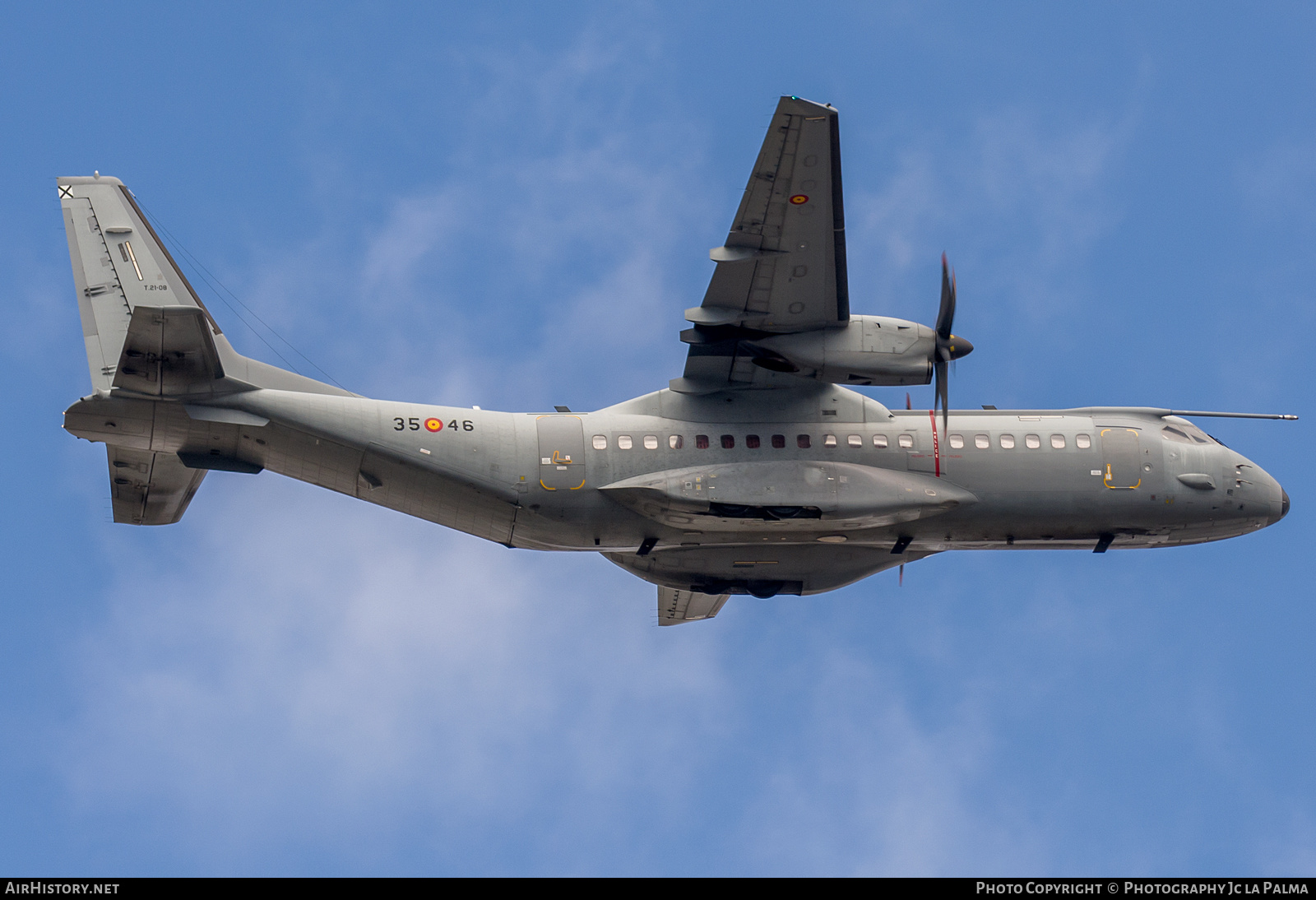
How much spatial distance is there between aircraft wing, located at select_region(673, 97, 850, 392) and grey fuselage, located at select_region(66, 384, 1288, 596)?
5.93ft

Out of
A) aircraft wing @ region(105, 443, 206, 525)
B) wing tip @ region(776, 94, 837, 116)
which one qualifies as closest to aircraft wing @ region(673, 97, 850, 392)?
wing tip @ region(776, 94, 837, 116)

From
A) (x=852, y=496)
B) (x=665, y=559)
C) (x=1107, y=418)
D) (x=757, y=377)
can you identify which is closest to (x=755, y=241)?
(x=757, y=377)

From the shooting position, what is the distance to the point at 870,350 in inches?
1143

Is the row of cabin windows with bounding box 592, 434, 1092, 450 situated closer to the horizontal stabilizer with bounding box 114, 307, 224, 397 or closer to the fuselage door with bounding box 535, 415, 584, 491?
the fuselage door with bounding box 535, 415, 584, 491

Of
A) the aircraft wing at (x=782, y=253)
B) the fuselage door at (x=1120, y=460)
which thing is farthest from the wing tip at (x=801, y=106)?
the fuselage door at (x=1120, y=460)

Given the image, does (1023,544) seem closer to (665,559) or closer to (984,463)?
(984,463)

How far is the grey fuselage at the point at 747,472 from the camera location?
1133 inches

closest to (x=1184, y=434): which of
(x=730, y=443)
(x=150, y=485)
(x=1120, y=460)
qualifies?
(x=1120, y=460)

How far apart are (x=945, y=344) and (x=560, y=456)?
7769 millimetres

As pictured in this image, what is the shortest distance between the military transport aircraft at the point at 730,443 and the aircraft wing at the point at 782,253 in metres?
0.05

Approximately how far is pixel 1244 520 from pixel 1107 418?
3.68m

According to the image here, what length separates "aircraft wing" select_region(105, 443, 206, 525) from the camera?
30.4m

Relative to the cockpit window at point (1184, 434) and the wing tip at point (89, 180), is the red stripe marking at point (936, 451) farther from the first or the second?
the wing tip at point (89, 180)

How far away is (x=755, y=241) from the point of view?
27.8m
